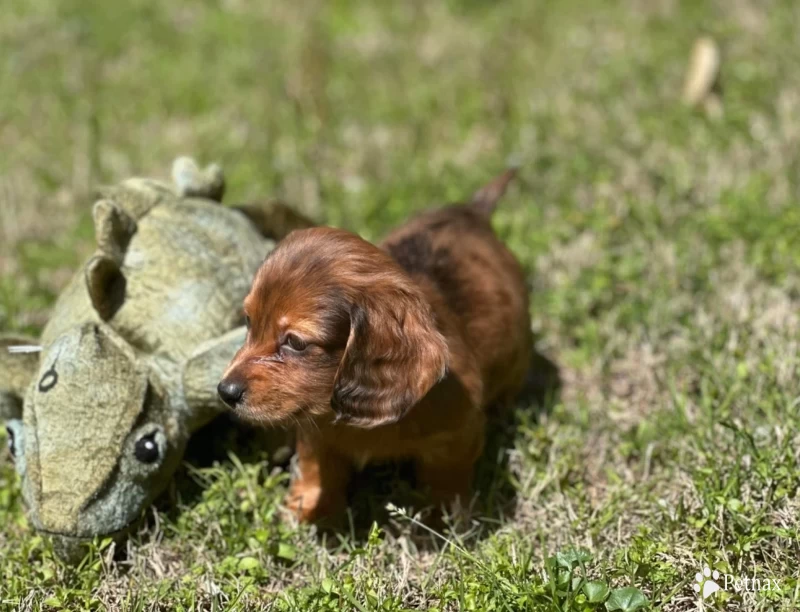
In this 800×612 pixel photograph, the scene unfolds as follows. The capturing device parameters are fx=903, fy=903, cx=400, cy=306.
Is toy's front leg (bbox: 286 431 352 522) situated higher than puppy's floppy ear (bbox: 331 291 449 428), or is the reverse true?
puppy's floppy ear (bbox: 331 291 449 428)

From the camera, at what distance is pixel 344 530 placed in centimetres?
349

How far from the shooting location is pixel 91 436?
301cm

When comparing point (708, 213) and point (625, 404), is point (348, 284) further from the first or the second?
point (708, 213)

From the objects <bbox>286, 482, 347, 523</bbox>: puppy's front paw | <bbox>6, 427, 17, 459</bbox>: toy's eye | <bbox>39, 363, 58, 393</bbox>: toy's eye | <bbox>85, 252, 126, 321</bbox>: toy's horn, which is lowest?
<bbox>286, 482, 347, 523</bbox>: puppy's front paw

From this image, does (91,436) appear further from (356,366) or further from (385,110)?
(385,110)

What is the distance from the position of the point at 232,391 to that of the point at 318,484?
29.5 inches

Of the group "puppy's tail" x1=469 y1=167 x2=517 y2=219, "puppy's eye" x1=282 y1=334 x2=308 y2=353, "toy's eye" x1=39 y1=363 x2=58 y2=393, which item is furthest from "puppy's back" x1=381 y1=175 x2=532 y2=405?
"toy's eye" x1=39 y1=363 x2=58 y2=393

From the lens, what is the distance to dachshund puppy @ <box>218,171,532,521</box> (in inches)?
112

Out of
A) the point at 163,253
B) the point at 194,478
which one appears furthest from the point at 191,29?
the point at 194,478

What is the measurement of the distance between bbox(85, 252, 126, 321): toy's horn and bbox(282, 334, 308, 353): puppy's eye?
825mm

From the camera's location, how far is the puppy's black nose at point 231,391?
2.87m

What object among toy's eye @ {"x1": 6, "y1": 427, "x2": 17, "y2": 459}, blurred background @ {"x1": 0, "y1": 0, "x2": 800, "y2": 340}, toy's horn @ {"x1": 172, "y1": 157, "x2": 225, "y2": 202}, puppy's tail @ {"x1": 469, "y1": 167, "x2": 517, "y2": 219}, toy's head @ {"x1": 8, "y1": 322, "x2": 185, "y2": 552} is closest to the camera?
toy's head @ {"x1": 8, "y1": 322, "x2": 185, "y2": 552}

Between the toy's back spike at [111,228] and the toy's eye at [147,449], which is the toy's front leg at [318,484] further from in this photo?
the toy's back spike at [111,228]

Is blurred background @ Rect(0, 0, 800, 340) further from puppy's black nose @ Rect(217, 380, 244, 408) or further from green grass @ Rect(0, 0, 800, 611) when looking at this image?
puppy's black nose @ Rect(217, 380, 244, 408)
